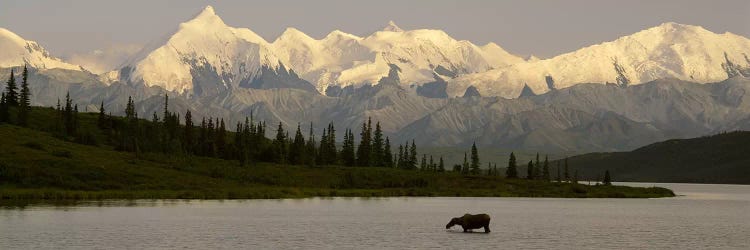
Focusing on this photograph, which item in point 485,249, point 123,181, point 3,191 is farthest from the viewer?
point 123,181

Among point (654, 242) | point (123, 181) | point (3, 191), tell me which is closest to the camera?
point (654, 242)

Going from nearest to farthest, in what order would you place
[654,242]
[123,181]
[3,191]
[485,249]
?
1. [485,249]
2. [654,242]
3. [3,191]
4. [123,181]

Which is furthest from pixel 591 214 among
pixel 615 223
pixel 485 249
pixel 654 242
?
pixel 485 249

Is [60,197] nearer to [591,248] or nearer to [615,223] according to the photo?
[615,223]

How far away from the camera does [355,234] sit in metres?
99.7

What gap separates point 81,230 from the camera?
96938 mm

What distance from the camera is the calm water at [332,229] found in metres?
88.6

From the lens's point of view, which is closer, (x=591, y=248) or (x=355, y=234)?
(x=591, y=248)

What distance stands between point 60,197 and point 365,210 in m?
50.5

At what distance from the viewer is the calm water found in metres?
88.6

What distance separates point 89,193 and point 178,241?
92256 millimetres

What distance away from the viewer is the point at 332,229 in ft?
347

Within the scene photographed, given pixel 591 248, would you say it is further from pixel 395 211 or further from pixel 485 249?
pixel 395 211

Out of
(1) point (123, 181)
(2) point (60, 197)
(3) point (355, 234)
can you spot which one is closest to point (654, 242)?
(3) point (355, 234)
